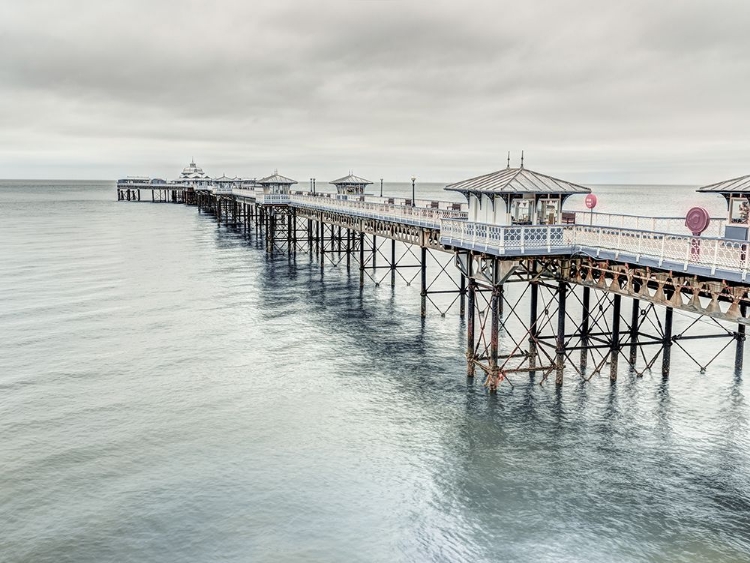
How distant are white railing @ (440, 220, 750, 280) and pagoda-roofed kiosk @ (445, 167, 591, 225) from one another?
1.31 meters

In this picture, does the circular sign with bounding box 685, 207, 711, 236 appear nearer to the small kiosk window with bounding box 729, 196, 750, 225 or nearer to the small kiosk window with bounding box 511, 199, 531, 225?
the small kiosk window with bounding box 729, 196, 750, 225

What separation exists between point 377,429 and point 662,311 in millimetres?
26978

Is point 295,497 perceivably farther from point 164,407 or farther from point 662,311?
point 662,311

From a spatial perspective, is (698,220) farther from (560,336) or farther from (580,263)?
(560,336)

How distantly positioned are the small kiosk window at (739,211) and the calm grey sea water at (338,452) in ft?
24.1

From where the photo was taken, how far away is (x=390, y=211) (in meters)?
41.1

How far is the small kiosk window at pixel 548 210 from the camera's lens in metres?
25.9

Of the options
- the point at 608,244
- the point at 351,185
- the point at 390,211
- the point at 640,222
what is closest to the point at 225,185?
the point at 351,185

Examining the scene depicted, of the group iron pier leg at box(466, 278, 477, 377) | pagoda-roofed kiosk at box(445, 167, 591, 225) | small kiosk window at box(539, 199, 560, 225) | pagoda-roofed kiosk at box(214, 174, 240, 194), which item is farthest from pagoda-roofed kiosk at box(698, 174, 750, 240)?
pagoda-roofed kiosk at box(214, 174, 240, 194)

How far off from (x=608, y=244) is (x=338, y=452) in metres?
12.1

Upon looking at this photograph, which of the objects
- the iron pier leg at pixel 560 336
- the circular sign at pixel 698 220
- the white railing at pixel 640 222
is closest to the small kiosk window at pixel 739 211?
the white railing at pixel 640 222

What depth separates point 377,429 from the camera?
22688mm

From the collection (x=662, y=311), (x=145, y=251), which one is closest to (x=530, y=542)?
(x=662, y=311)

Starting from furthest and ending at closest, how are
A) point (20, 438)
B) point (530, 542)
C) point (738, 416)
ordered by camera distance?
point (738, 416), point (20, 438), point (530, 542)
